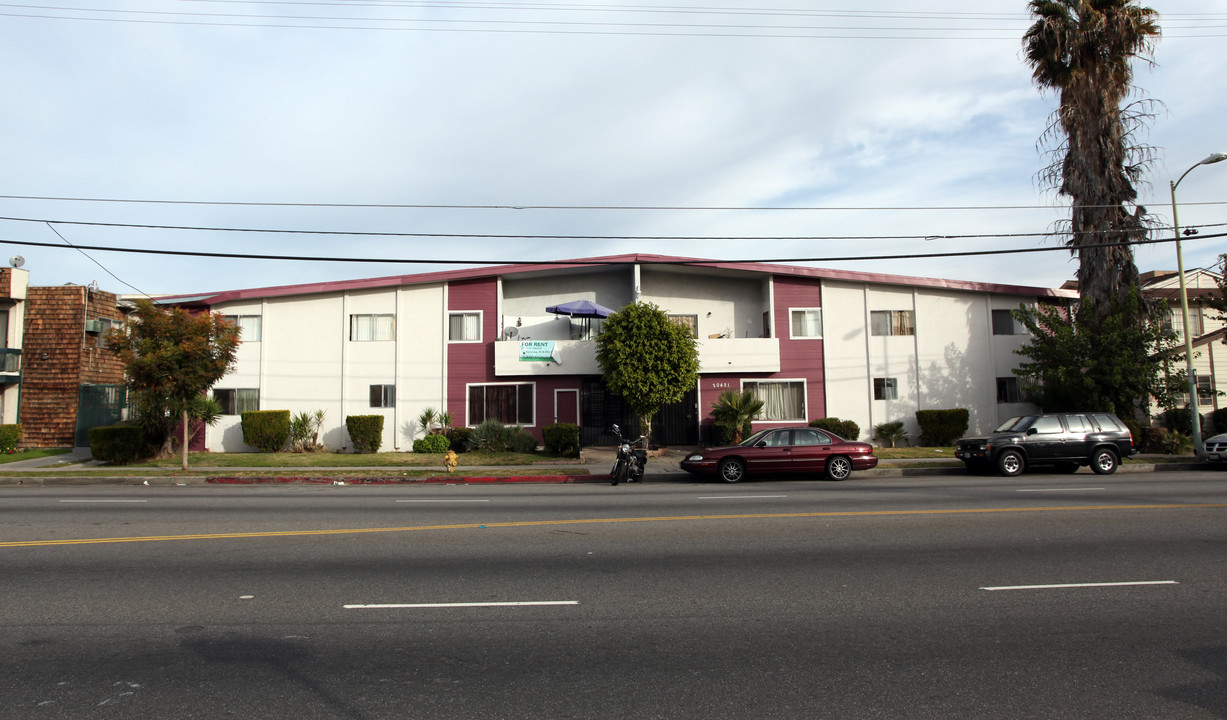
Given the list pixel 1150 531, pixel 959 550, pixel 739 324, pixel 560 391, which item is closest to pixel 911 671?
pixel 959 550

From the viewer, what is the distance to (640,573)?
7.60 meters

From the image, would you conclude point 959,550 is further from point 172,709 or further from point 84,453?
point 84,453

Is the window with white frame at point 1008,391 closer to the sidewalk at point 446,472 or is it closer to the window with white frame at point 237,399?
the sidewalk at point 446,472

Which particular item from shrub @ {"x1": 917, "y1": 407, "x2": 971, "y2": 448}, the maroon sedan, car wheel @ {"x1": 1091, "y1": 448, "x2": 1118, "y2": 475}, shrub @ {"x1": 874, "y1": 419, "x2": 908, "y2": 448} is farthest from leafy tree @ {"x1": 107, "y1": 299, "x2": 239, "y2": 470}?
car wheel @ {"x1": 1091, "y1": 448, "x2": 1118, "y2": 475}

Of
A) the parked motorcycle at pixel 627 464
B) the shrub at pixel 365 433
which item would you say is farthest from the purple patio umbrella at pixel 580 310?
the parked motorcycle at pixel 627 464

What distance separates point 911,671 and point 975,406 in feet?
85.0

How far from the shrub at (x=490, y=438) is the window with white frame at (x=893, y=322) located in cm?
1420

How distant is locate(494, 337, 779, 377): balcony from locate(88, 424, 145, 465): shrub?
11.2m

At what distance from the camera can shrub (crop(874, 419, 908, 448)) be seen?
27125 mm

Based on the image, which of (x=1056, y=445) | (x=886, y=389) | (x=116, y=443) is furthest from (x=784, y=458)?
(x=116, y=443)

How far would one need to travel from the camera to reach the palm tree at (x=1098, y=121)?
2569 cm

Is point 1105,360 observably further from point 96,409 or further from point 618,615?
point 96,409

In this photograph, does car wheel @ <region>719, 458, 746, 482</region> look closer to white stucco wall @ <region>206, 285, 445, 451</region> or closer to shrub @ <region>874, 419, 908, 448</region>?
shrub @ <region>874, 419, 908, 448</region>

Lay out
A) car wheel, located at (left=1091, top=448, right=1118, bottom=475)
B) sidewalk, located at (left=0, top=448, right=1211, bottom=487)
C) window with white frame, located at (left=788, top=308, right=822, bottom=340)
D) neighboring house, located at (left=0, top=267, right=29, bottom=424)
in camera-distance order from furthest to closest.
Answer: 1. neighboring house, located at (left=0, top=267, right=29, bottom=424)
2. window with white frame, located at (left=788, top=308, right=822, bottom=340)
3. car wheel, located at (left=1091, top=448, right=1118, bottom=475)
4. sidewalk, located at (left=0, top=448, right=1211, bottom=487)
